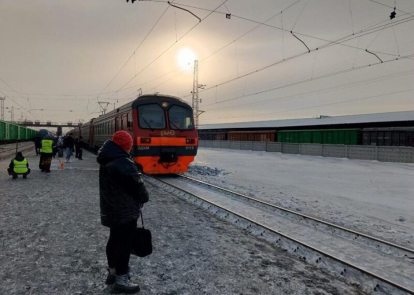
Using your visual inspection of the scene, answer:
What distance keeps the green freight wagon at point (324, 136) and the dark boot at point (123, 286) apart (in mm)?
31426

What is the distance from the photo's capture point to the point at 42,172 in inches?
535

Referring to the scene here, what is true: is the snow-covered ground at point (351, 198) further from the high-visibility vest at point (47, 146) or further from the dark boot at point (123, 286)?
the high-visibility vest at point (47, 146)

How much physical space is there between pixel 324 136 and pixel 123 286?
111 ft

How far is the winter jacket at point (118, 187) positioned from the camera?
10.6 feet

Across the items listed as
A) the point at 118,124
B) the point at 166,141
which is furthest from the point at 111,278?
the point at 118,124

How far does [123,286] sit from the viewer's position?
340cm

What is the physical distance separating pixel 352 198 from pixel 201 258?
7.24 m

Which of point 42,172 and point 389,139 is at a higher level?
point 389,139

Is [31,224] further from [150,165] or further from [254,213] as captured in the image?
[150,165]

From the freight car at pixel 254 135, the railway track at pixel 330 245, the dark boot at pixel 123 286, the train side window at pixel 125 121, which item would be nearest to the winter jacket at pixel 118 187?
the dark boot at pixel 123 286

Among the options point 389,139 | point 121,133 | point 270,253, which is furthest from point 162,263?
point 389,139

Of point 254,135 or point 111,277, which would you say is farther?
point 254,135

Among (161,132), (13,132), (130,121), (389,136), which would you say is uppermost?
(13,132)

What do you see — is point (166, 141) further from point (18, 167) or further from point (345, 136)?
point (345, 136)
